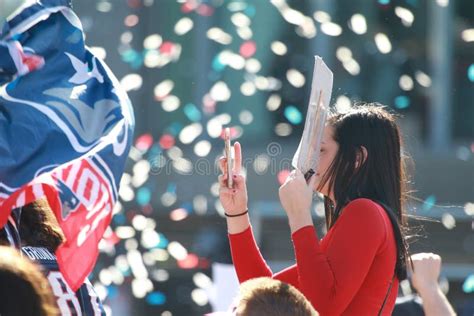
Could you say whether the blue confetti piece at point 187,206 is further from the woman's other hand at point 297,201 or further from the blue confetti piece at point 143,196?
the woman's other hand at point 297,201

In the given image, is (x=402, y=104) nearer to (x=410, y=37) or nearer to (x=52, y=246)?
(x=410, y=37)

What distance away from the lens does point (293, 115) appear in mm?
6844

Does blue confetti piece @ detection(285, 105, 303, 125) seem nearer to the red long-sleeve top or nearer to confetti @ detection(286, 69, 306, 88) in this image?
confetti @ detection(286, 69, 306, 88)

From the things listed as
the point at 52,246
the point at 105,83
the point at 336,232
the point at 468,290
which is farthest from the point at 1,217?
the point at 468,290

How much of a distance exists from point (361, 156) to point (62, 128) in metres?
0.76

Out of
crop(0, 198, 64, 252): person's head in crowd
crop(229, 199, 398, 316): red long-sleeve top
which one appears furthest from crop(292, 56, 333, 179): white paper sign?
crop(0, 198, 64, 252): person's head in crowd

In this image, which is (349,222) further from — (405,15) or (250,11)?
(250,11)

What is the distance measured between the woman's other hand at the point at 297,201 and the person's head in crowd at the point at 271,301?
0.22 metres

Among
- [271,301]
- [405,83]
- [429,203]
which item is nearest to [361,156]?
[271,301]

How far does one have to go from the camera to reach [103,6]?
267 inches

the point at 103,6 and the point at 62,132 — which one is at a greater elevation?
the point at 62,132

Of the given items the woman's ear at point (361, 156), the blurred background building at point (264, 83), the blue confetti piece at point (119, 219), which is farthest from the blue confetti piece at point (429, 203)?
the woman's ear at point (361, 156)

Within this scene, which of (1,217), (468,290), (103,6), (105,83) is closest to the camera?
(1,217)

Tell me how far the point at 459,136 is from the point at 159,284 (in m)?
2.25
